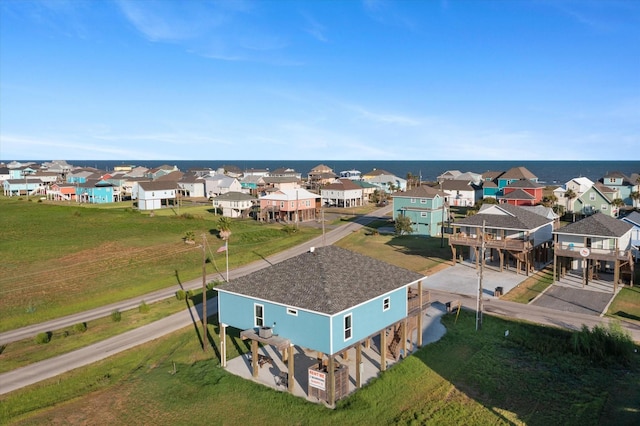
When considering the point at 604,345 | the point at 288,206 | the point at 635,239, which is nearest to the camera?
the point at 604,345

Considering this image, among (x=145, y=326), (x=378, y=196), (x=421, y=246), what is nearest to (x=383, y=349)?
(x=145, y=326)

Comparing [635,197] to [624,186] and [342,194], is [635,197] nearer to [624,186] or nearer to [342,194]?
[624,186]

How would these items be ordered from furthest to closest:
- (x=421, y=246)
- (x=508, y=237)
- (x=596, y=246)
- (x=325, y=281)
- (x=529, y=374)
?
(x=421, y=246), (x=508, y=237), (x=596, y=246), (x=529, y=374), (x=325, y=281)

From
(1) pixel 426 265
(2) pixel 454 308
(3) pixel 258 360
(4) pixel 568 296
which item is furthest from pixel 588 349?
(1) pixel 426 265

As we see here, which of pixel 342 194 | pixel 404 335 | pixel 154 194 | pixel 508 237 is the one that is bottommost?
pixel 404 335

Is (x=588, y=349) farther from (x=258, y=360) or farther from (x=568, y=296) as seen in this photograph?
(x=258, y=360)

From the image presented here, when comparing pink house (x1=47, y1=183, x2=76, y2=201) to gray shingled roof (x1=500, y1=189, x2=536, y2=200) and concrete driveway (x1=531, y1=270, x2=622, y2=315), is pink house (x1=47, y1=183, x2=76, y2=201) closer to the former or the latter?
gray shingled roof (x1=500, y1=189, x2=536, y2=200)
